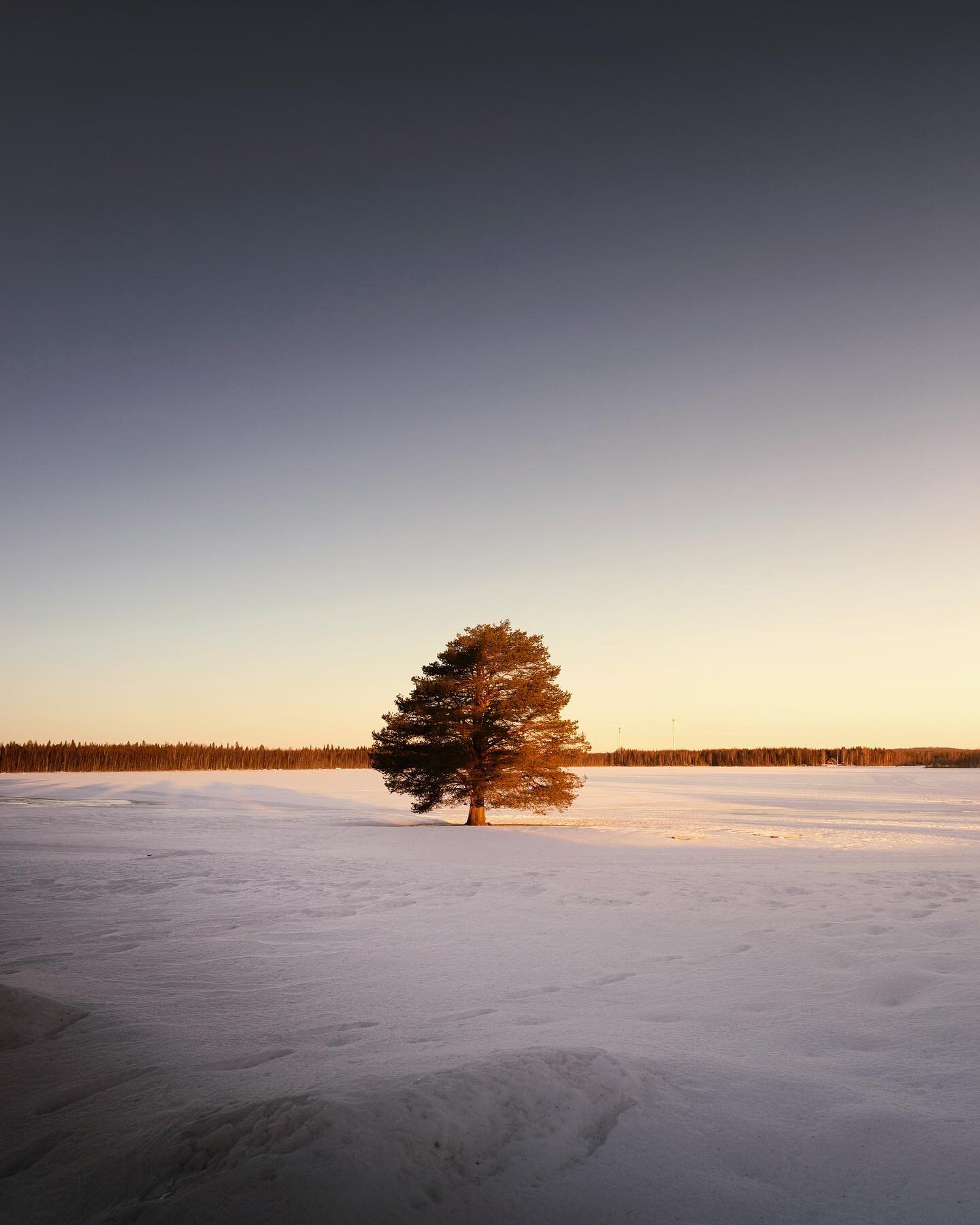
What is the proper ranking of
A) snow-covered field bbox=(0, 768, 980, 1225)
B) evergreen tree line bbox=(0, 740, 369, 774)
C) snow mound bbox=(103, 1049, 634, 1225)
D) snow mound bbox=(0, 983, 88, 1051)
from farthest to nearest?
evergreen tree line bbox=(0, 740, 369, 774), snow mound bbox=(0, 983, 88, 1051), snow-covered field bbox=(0, 768, 980, 1225), snow mound bbox=(103, 1049, 634, 1225)

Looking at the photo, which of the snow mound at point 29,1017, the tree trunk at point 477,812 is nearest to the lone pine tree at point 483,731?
the tree trunk at point 477,812

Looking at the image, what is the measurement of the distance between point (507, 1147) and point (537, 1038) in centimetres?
172

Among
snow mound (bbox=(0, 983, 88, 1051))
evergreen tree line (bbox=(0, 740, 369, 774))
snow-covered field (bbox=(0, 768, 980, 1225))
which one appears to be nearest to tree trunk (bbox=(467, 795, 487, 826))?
snow-covered field (bbox=(0, 768, 980, 1225))

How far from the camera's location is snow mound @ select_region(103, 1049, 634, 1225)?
3047 mm

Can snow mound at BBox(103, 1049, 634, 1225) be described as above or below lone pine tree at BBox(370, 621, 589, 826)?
below

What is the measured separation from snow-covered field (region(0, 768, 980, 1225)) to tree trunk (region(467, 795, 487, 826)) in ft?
37.6

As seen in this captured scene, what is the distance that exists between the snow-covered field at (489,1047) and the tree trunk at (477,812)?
11.5 meters

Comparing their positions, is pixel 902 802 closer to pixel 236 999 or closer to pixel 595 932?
pixel 595 932

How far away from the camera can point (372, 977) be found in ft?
22.2

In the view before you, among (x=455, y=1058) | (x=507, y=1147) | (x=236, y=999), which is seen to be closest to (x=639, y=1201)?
(x=507, y=1147)

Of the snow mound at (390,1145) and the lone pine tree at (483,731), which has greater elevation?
the lone pine tree at (483,731)

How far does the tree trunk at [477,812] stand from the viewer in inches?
968

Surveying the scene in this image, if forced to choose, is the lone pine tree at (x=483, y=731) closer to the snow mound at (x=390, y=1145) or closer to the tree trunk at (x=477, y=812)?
the tree trunk at (x=477, y=812)

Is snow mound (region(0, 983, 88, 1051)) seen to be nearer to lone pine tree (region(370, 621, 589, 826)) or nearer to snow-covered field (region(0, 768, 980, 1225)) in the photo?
snow-covered field (region(0, 768, 980, 1225))
